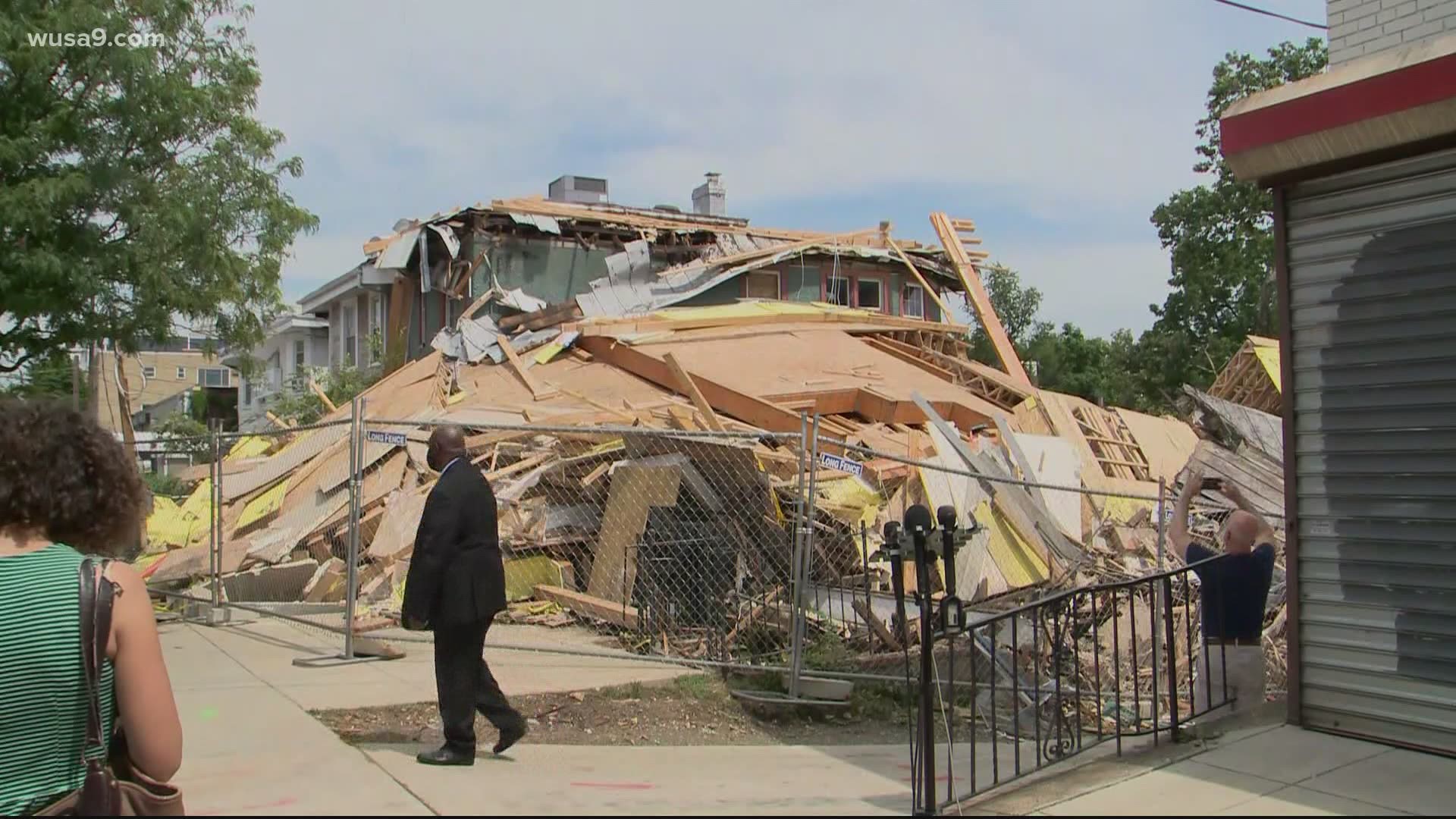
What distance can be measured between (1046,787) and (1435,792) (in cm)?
169

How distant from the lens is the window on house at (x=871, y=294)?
27.7 m

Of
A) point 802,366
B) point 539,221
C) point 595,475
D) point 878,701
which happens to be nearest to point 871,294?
point 539,221

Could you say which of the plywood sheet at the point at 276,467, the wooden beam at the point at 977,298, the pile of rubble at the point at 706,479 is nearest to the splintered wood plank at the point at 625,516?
the pile of rubble at the point at 706,479

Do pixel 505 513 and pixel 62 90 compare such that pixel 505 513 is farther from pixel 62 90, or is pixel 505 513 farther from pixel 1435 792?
pixel 1435 792

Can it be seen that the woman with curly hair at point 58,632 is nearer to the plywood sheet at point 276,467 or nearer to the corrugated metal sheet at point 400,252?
the plywood sheet at point 276,467

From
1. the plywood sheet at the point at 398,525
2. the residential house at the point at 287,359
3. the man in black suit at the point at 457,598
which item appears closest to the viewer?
the man in black suit at the point at 457,598

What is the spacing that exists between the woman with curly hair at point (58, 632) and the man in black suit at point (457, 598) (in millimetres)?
3072

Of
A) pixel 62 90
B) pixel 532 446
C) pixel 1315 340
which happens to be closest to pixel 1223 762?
pixel 1315 340

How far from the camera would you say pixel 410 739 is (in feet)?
22.6

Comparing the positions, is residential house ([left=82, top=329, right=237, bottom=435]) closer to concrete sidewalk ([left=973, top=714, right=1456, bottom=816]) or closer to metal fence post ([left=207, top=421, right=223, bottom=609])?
metal fence post ([left=207, top=421, right=223, bottom=609])

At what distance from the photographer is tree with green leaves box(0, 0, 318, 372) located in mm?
10117

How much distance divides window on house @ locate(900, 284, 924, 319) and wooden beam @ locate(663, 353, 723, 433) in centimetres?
1160

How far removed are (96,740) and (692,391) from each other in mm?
13452

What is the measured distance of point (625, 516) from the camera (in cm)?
1165
